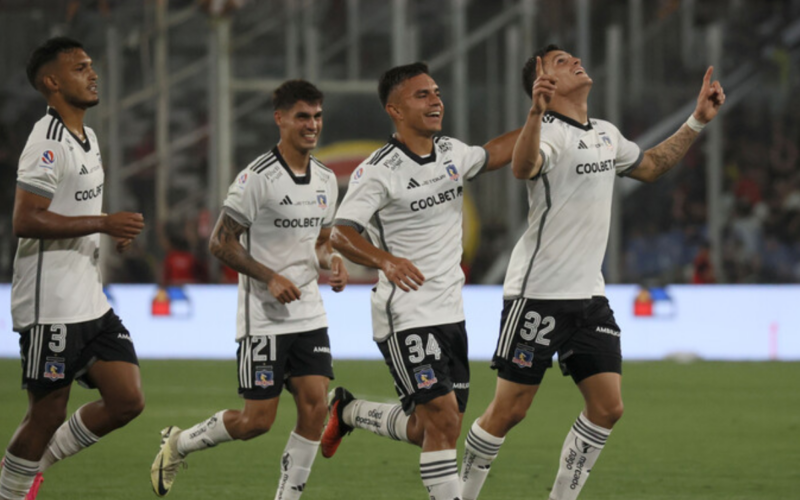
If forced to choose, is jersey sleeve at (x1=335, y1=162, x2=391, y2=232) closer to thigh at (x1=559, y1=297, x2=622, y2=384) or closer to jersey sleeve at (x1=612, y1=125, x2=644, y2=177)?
thigh at (x1=559, y1=297, x2=622, y2=384)

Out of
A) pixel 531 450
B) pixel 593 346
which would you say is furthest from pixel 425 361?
pixel 531 450

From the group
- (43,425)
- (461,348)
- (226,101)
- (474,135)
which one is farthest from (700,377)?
(43,425)

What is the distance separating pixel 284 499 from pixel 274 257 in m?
1.12

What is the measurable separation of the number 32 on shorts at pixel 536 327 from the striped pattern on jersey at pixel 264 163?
142cm

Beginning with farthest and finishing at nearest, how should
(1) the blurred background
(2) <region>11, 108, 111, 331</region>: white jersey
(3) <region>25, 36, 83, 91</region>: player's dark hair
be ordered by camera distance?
(1) the blurred background, (3) <region>25, 36, 83, 91</region>: player's dark hair, (2) <region>11, 108, 111, 331</region>: white jersey

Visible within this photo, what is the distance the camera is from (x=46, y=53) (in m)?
5.91

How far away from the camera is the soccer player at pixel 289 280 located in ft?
20.1

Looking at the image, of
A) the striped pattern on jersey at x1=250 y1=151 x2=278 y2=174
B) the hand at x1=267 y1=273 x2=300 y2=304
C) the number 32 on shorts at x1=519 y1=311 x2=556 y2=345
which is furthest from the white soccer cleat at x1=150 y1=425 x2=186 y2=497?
the number 32 on shorts at x1=519 y1=311 x2=556 y2=345

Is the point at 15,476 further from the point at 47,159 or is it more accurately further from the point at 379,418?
the point at 379,418

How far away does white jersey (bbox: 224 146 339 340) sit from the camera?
6223 millimetres

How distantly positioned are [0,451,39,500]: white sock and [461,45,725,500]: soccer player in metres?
Result: 1.95

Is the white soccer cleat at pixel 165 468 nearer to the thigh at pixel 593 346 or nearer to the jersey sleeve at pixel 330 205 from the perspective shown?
the jersey sleeve at pixel 330 205

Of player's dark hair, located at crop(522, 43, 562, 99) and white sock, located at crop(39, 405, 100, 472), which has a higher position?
player's dark hair, located at crop(522, 43, 562, 99)

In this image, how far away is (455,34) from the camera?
672 inches
